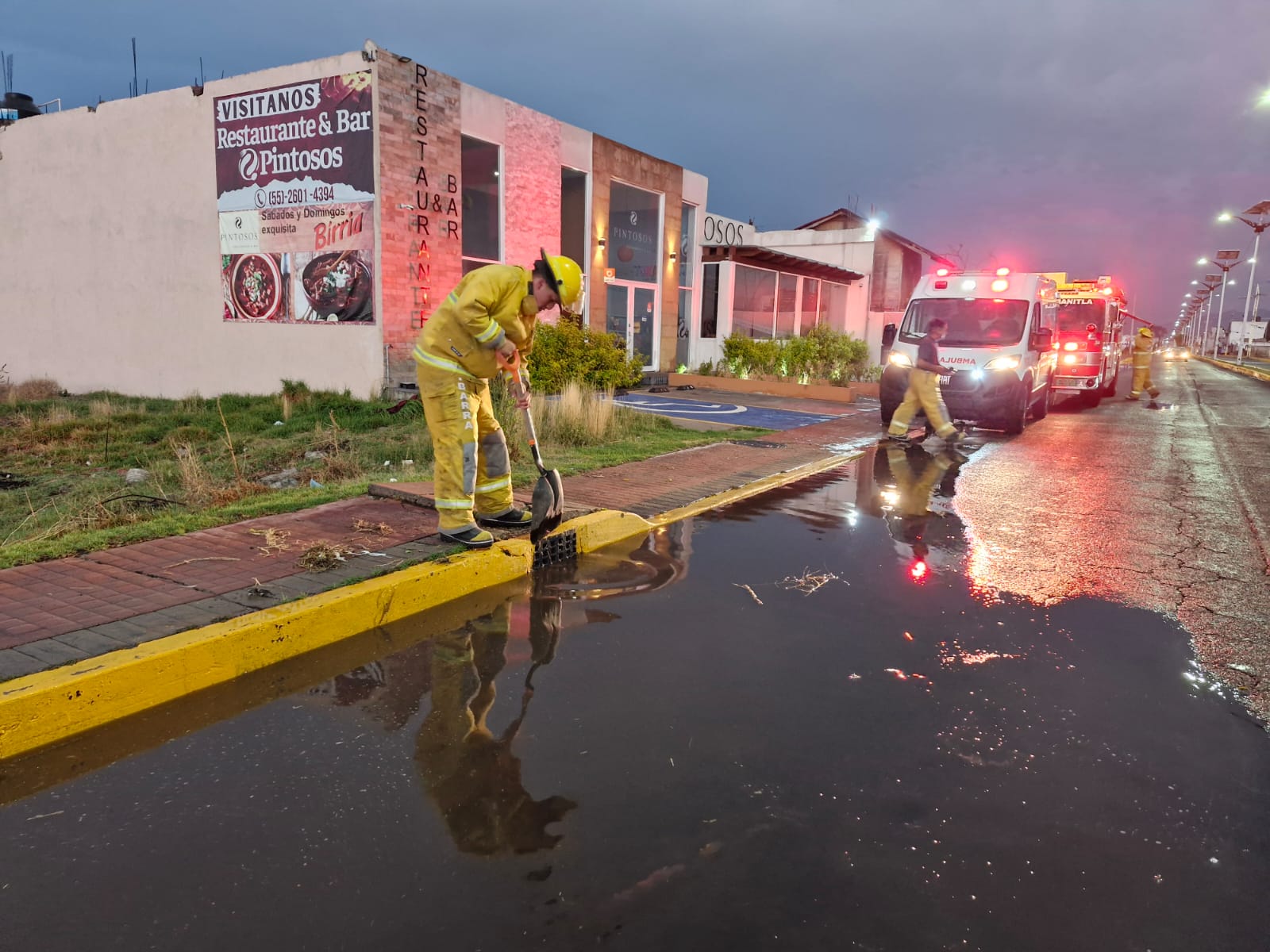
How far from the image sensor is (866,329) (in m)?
35.0

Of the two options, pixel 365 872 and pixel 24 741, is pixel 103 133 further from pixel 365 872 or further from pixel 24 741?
pixel 365 872

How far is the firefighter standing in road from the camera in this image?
12.2 m

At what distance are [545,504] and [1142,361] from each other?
21922 millimetres

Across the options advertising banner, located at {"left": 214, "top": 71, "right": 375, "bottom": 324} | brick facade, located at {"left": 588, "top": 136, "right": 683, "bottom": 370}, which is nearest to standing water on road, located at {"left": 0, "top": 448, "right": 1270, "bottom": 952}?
advertising banner, located at {"left": 214, "top": 71, "right": 375, "bottom": 324}

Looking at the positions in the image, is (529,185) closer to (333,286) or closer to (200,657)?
(333,286)

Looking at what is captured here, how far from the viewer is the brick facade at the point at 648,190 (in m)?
20.2

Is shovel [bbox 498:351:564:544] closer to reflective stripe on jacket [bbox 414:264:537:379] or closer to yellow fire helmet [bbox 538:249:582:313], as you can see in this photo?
reflective stripe on jacket [bbox 414:264:537:379]

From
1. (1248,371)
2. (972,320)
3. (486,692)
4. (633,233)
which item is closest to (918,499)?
(486,692)

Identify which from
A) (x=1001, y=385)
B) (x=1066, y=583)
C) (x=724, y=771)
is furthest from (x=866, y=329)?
(x=724, y=771)

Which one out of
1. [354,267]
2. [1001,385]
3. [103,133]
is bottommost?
[1001,385]

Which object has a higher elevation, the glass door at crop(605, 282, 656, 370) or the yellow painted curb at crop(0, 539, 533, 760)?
the glass door at crop(605, 282, 656, 370)

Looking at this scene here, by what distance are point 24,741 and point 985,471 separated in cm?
991

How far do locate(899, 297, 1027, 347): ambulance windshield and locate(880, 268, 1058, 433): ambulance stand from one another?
0.04ft

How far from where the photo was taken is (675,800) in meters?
2.93
